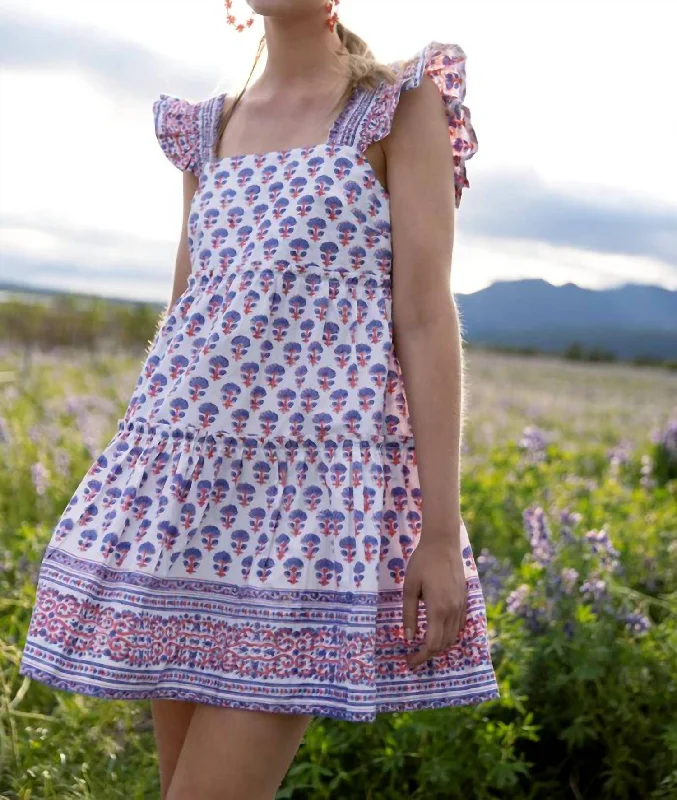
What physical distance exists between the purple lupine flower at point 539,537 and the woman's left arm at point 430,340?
1.65 meters

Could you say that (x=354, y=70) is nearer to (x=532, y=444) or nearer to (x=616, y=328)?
(x=532, y=444)

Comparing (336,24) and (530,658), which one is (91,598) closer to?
(336,24)

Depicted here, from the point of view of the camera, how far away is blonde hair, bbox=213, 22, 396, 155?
2.15 meters

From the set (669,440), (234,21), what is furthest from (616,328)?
(234,21)

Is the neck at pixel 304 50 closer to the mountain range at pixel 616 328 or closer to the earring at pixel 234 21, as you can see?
the earring at pixel 234 21

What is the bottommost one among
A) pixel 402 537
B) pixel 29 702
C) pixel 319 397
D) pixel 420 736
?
pixel 29 702

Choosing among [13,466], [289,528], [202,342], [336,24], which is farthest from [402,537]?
[13,466]

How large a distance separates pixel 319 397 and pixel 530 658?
158 cm

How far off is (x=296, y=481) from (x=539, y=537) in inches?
71.0

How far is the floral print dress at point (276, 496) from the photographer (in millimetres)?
1900

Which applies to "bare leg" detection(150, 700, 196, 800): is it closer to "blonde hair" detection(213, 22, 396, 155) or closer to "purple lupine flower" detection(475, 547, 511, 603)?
"blonde hair" detection(213, 22, 396, 155)

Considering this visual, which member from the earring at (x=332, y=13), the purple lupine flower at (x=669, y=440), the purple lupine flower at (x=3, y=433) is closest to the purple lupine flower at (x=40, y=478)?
the purple lupine flower at (x=3, y=433)

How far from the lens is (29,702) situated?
3441 mm

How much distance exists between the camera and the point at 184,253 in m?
2.42
